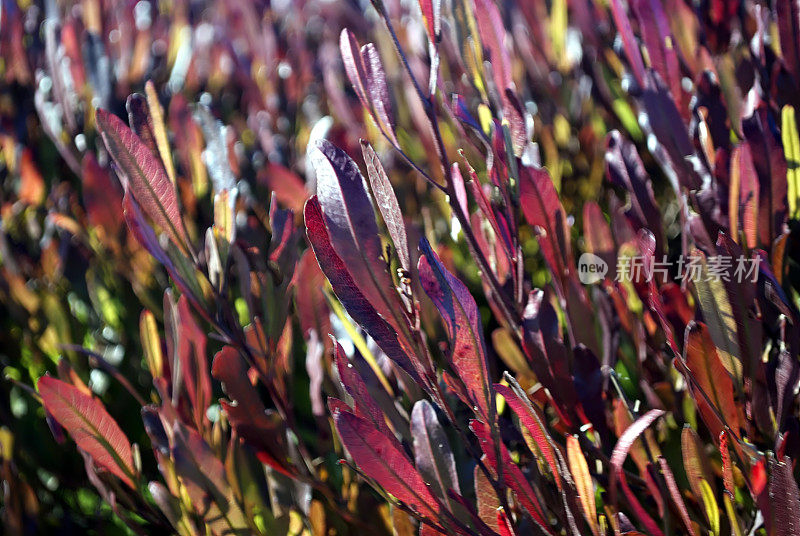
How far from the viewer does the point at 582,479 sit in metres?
0.82

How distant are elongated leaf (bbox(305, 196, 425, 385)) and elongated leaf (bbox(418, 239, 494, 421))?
0.06m

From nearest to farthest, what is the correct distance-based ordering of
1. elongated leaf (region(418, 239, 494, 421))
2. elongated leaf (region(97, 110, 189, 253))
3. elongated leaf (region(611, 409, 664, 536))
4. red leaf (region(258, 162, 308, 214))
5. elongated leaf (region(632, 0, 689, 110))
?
1. elongated leaf (region(418, 239, 494, 421))
2. elongated leaf (region(611, 409, 664, 536))
3. elongated leaf (region(97, 110, 189, 253))
4. elongated leaf (region(632, 0, 689, 110))
5. red leaf (region(258, 162, 308, 214))

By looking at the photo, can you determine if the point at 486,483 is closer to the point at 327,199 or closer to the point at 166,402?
the point at 327,199

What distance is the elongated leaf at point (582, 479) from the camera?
81 cm

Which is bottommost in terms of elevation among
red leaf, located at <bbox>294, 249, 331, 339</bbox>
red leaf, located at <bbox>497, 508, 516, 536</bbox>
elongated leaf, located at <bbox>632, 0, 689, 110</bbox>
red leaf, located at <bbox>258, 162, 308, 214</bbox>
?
red leaf, located at <bbox>497, 508, 516, 536</bbox>

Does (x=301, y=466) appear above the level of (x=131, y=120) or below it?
below

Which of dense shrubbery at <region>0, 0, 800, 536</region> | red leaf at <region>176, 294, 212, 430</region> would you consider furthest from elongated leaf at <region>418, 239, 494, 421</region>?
red leaf at <region>176, 294, 212, 430</region>

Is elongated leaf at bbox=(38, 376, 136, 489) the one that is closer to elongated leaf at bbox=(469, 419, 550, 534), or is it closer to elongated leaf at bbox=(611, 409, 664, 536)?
elongated leaf at bbox=(469, 419, 550, 534)

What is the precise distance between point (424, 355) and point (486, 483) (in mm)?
177

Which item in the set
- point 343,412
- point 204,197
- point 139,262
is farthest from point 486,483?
point 139,262

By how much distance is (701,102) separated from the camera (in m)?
1.24

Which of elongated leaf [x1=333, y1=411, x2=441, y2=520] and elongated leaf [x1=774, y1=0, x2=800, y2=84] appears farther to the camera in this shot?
elongated leaf [x1=774, y1=0, x2=800, y2=84]

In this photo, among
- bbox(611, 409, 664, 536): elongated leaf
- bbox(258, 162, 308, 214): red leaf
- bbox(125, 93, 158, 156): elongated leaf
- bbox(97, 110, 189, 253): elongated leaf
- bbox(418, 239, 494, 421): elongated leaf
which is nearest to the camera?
bbox(418, 239, 494, 421): elongated leaf

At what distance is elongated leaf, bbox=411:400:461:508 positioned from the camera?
0.86 metres
